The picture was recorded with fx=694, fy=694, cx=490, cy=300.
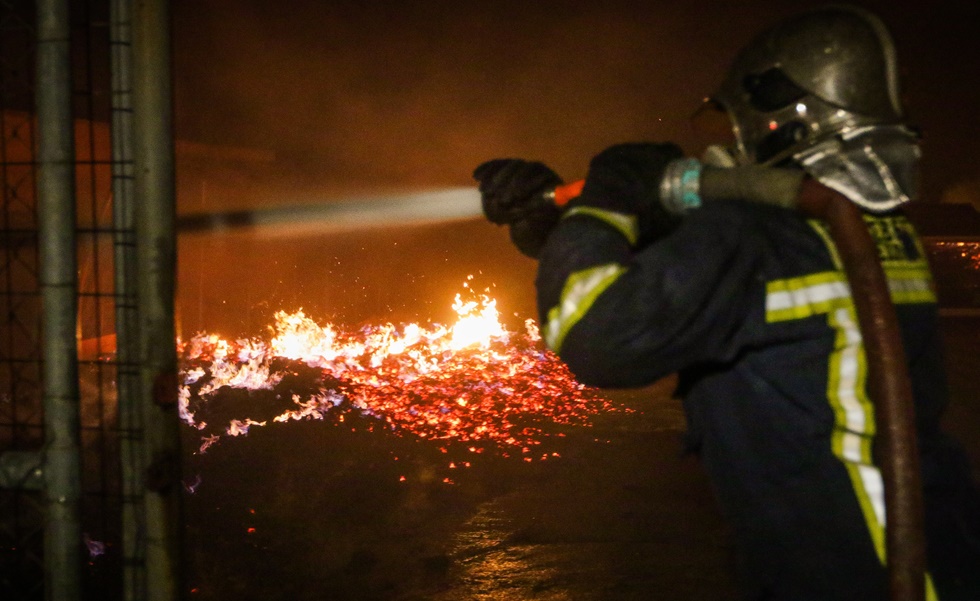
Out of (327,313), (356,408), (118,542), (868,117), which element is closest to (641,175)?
(868,117)

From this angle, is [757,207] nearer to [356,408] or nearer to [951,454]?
[951,454]

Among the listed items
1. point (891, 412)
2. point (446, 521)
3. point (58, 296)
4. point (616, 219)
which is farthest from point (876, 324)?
point (446, 521)

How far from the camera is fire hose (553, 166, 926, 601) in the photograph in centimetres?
130

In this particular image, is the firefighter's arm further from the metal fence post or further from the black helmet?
the metal fence post

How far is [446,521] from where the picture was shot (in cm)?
483

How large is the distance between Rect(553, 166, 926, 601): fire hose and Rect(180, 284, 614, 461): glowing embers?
4920 millimetres

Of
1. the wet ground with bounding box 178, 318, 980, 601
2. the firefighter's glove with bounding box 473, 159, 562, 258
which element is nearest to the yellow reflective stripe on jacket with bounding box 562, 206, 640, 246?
the firefighter's glove with bounding box 473, 159, 562, 258

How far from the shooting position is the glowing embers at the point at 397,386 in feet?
23.1

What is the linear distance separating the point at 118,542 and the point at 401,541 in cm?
177

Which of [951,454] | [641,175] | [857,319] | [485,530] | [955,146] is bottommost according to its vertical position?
[485,530]

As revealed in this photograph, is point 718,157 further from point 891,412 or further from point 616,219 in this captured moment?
point 891,412

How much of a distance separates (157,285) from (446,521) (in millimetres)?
3425

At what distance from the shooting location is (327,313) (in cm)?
1481

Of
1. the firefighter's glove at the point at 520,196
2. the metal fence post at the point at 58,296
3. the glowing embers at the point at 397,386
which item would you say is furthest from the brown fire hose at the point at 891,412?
the glowing embers at the point at 397,386
